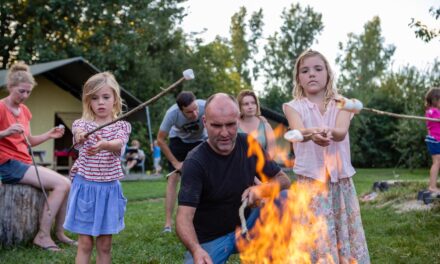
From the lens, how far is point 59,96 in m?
19.1

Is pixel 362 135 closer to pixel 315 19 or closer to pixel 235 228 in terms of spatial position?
pixel 315 19

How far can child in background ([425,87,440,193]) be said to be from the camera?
7520mm

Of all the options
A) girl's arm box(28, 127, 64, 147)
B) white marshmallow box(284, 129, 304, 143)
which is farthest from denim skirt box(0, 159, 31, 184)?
white marshmallow box(284, 129, 304, 143)

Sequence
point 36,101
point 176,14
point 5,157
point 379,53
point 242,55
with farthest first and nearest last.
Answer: point 379,53 < point 242,55 < point 176,14 < point 36,101 < point 5,157

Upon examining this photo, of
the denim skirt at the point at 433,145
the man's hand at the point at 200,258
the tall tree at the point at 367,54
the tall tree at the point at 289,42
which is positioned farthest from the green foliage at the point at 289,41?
the man's hand at the point at 200,258

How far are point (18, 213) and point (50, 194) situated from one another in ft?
1.28

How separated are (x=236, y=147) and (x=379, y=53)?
55.4m

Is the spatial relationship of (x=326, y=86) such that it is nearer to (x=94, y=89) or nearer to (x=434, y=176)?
(x=94, y=89)

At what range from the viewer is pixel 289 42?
1989 inches

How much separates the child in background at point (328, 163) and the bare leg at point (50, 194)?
3.16m

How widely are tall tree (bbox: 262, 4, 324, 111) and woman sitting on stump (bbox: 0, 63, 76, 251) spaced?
4387cm

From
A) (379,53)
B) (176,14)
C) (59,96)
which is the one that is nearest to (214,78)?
(176,14)

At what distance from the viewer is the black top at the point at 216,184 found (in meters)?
3.29

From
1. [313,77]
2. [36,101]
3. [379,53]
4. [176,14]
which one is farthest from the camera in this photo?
[379,53]
